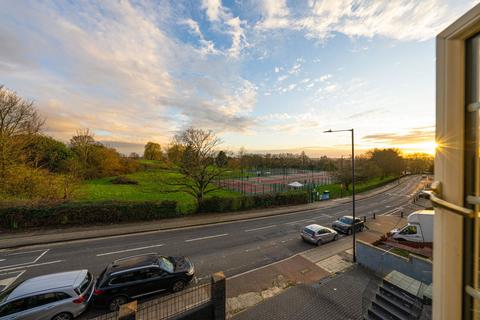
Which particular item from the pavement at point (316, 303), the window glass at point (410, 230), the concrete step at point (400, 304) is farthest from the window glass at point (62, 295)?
the window glass at point (410, 230)

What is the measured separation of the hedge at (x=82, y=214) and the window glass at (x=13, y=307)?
11.8 metres

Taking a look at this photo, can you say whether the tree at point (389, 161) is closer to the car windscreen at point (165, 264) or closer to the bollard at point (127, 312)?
the car windscreen at point (165, 264)

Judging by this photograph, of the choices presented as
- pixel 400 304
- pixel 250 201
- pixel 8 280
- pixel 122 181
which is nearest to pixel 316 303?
pixel 400 304

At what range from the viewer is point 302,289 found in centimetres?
884

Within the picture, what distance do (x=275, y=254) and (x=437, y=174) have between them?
12.3 metres

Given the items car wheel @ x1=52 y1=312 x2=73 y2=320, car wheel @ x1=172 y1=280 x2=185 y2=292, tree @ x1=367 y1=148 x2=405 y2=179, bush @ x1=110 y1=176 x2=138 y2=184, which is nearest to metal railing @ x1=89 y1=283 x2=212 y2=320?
car wheel @ x1=52 y1=312 x2=73 y2=320

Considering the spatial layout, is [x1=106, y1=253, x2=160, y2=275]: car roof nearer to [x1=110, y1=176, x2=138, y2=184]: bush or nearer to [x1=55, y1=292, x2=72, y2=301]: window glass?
[x1=55, y1=292, x2=72, y2=301]: window glass

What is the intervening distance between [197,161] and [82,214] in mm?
10809

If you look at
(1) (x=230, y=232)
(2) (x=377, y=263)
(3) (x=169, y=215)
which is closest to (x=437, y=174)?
(2) (x=377, y=263)

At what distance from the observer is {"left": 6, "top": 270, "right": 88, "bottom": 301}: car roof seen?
6304 millimetres

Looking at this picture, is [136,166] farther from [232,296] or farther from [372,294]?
[372,294]

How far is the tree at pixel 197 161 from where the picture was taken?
21.5 meters

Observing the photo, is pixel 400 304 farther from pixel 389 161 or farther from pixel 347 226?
pixel 389 161

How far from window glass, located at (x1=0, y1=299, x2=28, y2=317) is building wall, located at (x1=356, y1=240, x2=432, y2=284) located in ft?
44.8
